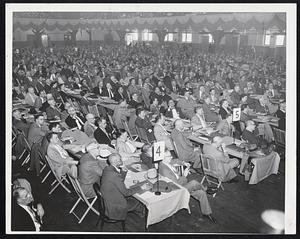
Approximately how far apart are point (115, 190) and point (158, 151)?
0.81 meters

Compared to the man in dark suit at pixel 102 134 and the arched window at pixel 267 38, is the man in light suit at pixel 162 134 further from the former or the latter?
the arched window at pixel 267 38

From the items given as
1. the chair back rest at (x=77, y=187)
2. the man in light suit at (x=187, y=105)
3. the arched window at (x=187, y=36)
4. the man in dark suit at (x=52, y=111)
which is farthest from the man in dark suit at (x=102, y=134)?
Answer: the arched window at (x=187, y=36)

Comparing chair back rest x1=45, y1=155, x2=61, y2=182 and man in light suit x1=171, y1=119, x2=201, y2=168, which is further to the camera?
man in light suit x1=171, y1=119, x2=201, y2=168

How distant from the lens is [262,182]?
6.30 m

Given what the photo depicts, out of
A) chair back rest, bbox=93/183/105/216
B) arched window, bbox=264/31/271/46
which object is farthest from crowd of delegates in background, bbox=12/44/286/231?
chair back rest, bbox=93/183/105/216

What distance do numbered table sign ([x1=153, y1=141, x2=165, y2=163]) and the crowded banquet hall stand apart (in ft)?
0.12

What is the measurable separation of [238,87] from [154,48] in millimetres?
1384

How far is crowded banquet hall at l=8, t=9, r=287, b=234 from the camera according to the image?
5.96 m

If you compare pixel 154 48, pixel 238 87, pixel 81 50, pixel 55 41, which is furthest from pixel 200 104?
pixel 55 41

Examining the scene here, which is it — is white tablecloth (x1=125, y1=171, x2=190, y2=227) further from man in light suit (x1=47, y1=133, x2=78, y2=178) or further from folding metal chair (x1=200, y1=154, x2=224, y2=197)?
man in light suit (x1=47, y1=133, x2=78, y2=178)

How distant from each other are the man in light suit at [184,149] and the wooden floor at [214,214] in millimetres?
613

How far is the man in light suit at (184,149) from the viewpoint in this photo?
6246mm

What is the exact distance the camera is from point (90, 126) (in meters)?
6.43

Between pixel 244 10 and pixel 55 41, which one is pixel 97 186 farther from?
pixel 244 10
